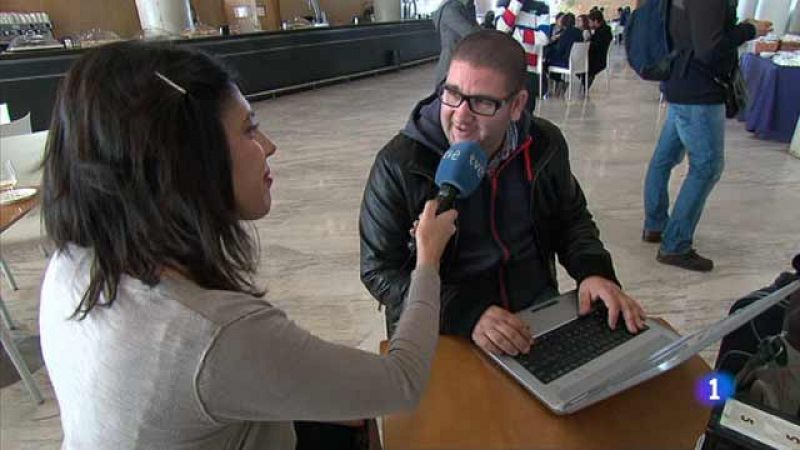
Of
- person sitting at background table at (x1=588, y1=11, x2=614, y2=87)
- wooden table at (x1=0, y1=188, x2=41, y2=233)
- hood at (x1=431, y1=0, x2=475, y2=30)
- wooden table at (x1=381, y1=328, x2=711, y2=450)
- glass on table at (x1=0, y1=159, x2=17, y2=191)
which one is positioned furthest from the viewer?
person sitting at background table at (x1=588, y1=11, x2=614, y2=87)

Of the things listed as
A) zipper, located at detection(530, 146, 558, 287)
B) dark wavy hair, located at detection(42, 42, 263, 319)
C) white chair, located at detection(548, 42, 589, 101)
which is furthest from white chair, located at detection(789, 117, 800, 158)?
dark wavy hair, located at detection(42, 42, 263, 319)

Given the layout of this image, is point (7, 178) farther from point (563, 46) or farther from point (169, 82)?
point (563, 46)

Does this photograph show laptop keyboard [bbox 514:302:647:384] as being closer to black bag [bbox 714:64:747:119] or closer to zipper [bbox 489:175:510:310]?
zipper [bbox 489:175:510:310]

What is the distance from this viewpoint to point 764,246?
9.68 ft

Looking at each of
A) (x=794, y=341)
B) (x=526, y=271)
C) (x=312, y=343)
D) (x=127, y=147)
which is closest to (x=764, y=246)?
(x=526, y=271)

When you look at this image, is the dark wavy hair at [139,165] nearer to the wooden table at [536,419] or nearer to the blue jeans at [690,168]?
the wooden table at [536,419]

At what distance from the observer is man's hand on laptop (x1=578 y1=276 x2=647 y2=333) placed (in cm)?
104

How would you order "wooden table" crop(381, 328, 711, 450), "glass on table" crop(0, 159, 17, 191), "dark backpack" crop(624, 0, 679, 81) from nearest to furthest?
1. "wooden table" crop(381, 328, 711, 450)
2. "glass on table" crop(0, 159, 17, 191)
3. "dark backpack" crop(624, 0, 679, 81)

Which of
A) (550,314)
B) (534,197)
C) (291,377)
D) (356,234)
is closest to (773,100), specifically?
(356,234)

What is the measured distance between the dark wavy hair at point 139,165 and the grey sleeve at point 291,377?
0.13 meters

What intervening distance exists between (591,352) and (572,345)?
4 cm

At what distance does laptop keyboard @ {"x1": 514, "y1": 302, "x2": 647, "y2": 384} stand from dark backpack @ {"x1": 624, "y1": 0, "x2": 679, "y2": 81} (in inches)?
75.8

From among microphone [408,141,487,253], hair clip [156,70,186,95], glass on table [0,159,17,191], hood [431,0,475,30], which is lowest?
glass on table [0,159,17,191]

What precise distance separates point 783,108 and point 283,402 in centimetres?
566
